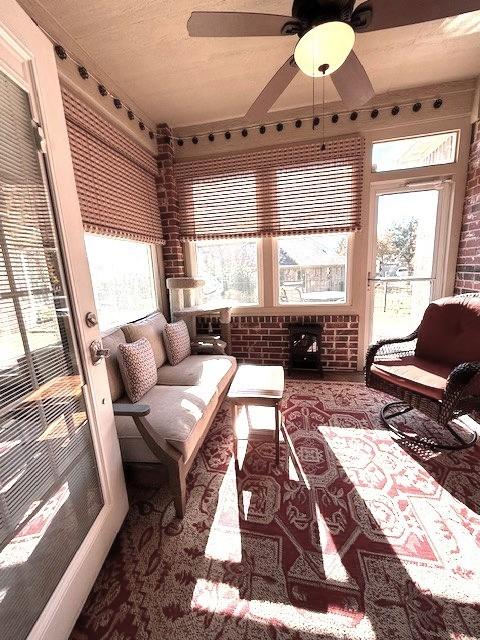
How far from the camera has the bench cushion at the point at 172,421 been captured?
1.53 metres

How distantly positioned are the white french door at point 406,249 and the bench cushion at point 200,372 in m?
1.81

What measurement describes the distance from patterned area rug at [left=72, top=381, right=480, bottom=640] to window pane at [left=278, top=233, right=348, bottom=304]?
171cm

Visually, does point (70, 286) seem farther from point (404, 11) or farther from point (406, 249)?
point (406, 249)

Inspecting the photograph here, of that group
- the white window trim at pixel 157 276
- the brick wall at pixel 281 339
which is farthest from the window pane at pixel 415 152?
the white window trim at pixel 157 276

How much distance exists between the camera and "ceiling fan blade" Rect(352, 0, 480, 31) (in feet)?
3.70

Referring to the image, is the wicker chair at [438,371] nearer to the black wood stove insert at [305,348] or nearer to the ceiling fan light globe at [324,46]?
the black wood stove insert at [305,348]

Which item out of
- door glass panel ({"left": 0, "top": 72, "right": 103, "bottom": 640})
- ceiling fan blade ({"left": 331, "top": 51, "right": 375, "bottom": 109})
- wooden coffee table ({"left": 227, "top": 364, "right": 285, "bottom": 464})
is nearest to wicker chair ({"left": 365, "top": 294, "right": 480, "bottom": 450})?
wooden coffee table ({"left": 227, "top": 364, "right": 285, "bottom": 464})

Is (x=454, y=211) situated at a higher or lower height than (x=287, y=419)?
higher

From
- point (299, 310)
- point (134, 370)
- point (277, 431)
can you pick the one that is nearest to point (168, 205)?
point (299, 310)

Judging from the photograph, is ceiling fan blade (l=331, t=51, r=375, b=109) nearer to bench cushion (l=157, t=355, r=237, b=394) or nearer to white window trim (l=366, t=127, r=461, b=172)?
white window trim (l=366, t=127, r=461, b=172)

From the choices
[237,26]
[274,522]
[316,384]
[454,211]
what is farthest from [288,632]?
[454,211]

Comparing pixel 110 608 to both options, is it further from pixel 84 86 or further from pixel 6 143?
pixel 84 86

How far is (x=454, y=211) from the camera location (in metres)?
2.73

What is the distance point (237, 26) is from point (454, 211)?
2.61m
